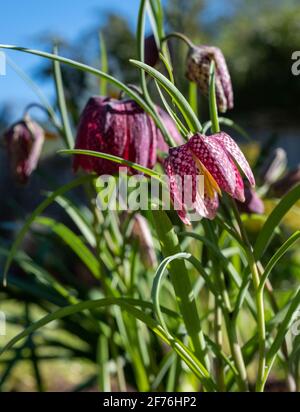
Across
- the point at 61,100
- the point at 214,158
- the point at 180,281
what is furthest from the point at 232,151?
the point at 61,100

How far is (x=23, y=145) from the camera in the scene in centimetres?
93

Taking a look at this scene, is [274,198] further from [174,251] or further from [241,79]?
[241,79]

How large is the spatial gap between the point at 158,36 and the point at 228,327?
13.8 inches

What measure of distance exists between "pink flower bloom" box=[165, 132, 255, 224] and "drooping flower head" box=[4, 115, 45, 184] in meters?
0.40

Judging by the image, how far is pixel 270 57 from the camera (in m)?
9.55

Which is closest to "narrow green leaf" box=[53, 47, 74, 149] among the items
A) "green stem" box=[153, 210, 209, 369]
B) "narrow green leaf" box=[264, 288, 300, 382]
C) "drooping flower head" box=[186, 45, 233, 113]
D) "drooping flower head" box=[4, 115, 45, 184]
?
"drooping flower head" box=[4, 115, 45, 184]

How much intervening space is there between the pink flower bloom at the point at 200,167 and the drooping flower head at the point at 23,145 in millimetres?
397

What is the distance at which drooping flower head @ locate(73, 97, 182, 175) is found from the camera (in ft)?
2.41

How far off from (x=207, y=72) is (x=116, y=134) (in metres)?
0.13

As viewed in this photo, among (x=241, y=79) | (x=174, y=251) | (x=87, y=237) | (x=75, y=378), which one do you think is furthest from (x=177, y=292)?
(x=241, y=79)

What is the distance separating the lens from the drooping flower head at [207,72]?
0.77 metres
